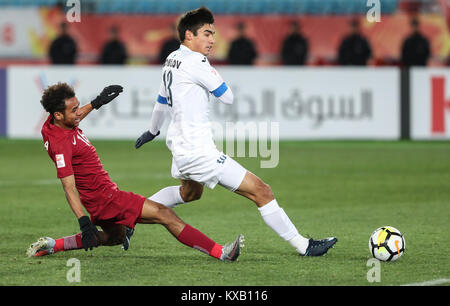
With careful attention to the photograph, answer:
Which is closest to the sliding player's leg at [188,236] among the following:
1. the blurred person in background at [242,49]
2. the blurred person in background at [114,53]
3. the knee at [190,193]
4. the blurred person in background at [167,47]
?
the knee at [190,193]

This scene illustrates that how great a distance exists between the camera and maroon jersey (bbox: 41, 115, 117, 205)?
7164 millimetres

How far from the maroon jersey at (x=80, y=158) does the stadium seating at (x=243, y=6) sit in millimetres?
18453

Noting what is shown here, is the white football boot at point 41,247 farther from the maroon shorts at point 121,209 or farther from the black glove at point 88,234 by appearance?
the black glove at point 88,234

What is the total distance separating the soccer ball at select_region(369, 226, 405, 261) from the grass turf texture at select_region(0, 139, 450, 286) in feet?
0.28

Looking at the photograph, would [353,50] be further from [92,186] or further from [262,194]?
[92,186]

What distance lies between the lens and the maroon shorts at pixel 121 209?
7.21 metres

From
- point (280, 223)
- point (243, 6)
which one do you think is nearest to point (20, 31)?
point (243, 6)

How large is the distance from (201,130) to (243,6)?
19.5 meters

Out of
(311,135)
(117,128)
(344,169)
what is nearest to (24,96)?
(117,128)

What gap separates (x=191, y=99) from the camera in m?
7.22

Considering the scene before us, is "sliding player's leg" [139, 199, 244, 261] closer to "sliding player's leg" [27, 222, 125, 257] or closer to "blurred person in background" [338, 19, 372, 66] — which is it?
"sliding player's leg" [27, 222, 125, 257]

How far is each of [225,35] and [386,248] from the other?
18.5 m

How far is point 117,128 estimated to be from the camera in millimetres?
18828
